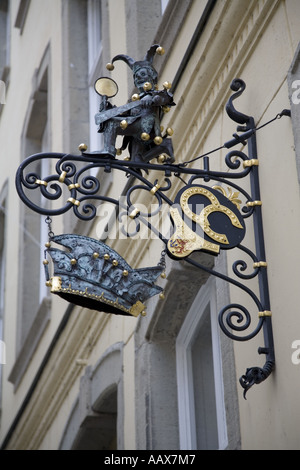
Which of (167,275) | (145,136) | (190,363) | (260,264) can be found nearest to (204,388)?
(190,363)

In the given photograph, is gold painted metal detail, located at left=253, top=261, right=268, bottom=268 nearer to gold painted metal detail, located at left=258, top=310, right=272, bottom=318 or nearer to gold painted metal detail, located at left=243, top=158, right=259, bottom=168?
gold painted metal detail, located at left=258, top=310, right=272, bottom=318

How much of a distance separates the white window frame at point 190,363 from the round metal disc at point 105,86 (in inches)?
72.0

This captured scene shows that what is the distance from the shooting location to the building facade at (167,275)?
5.53m

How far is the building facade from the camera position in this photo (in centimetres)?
553

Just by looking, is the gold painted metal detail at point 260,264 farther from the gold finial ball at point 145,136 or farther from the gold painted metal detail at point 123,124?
the gold painted metal detail at point 123,124

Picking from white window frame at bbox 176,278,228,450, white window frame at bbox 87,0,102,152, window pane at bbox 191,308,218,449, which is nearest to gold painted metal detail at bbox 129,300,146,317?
white window frame at bbox 176,278,228,450

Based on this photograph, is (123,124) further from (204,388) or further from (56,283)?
(204,388)

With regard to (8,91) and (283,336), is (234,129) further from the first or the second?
(8,91)

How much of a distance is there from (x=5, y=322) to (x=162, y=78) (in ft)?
21.4

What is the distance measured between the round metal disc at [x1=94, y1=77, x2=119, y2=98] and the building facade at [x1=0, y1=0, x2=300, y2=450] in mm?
804

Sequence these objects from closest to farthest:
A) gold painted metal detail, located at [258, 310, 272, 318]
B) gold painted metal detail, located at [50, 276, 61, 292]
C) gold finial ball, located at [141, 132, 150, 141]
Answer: gold painted metal detail, located at [50, 276, 61, 292]
gold painted metal detail, located at [258, 310, 272, 318]
gold finial ball, located at [141, 132, 150, 141]

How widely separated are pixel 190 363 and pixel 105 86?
8.22 ft
